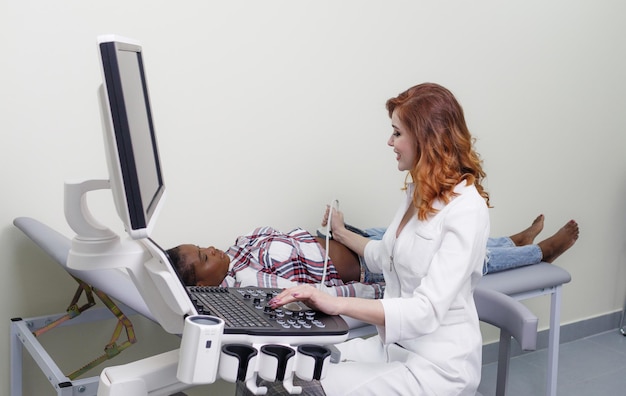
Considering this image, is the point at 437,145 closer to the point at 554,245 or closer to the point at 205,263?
the point at 205,263

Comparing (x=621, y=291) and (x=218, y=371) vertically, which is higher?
(x=218, y=371)

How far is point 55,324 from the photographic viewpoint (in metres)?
1.85

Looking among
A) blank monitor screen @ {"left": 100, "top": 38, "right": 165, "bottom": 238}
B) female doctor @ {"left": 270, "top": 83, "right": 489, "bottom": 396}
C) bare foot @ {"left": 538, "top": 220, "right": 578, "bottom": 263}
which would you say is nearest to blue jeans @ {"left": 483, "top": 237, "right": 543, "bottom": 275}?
bare foot @ {"left": 538, "top": 220, "right": 578, "bottom": 263}

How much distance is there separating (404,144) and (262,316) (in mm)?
728

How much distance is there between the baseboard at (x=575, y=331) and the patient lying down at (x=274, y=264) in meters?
1.16

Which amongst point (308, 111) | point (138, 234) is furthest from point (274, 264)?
point (138, 234)

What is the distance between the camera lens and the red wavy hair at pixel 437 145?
1.60 metres

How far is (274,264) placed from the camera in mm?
2100

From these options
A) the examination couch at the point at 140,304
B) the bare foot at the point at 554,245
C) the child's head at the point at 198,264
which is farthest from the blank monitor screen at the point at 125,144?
the bare foot at the point at 554,245

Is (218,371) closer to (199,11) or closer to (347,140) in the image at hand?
(199,11)

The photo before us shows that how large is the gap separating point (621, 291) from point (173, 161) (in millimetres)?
2652

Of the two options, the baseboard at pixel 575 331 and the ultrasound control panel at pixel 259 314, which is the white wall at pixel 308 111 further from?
the ultrasound control panel at pixel 259 314

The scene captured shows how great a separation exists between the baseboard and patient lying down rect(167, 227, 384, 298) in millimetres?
1163

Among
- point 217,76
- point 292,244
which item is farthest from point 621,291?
point 217,76
